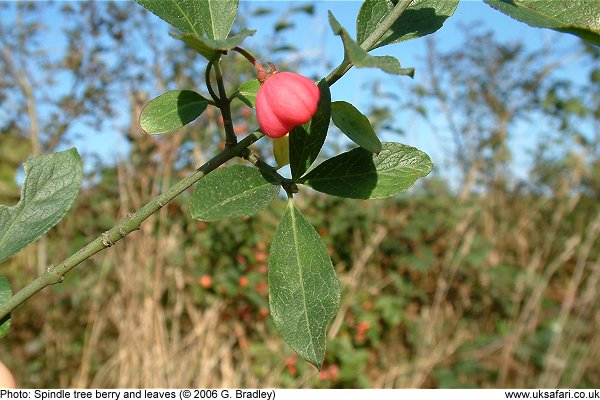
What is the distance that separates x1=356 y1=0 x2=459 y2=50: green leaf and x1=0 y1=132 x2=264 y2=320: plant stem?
10cm

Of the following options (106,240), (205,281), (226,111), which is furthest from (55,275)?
(205,281)

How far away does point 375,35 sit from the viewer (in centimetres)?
39

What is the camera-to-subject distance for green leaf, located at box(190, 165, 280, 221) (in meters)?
0.41

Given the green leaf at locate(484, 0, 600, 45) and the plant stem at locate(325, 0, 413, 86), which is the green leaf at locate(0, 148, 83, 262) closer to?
the plant stem at locate(325, 0, 413, 86)

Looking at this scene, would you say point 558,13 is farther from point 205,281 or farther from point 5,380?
point 205,281

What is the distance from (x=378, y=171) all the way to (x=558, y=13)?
0.15m

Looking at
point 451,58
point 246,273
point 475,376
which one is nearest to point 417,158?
point 246,273

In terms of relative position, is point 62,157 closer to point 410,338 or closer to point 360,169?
point 360,169

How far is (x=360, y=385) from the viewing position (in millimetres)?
2246

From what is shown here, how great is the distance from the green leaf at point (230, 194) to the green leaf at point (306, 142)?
0.03m

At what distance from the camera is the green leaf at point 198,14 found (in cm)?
42
